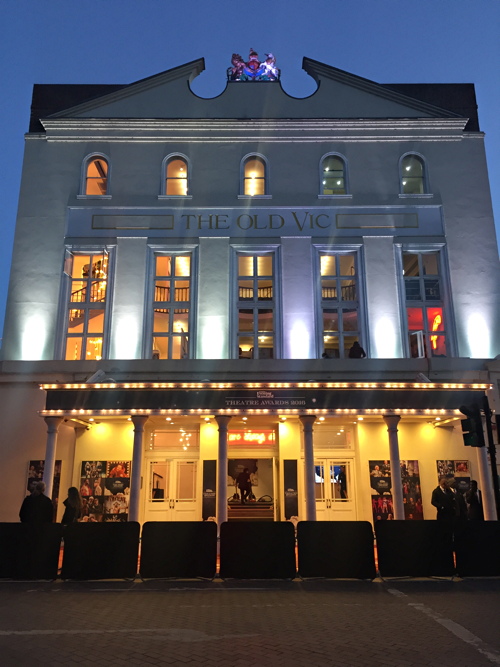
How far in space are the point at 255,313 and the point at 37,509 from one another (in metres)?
10.5

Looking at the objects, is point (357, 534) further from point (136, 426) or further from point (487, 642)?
point (136, 426)

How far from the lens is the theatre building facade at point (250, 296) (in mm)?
17984

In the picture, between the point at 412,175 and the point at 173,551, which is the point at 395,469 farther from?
the point at 412,175

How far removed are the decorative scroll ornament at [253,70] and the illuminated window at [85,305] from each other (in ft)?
29.8

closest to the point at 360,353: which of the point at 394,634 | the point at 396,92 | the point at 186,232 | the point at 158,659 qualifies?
the point at 186,232

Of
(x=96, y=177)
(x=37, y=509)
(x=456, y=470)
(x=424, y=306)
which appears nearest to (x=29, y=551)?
(x=37, y=509)

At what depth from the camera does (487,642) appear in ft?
21.8

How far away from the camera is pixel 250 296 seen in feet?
66.0

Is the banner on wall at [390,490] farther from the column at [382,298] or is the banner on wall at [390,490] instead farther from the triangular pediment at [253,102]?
the triangular pediment at [253,102]

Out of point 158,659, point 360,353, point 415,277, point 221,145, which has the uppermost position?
point 221,145

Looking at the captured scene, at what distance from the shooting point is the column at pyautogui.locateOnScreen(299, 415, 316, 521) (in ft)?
51.2

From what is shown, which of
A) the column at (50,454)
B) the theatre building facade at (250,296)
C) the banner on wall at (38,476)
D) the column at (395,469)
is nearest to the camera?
the column at (395,469)

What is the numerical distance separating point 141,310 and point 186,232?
3278 millimetres

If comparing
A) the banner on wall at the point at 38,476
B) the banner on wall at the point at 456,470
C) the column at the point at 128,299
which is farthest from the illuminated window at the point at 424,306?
the banner on wall at the point at 38,476
